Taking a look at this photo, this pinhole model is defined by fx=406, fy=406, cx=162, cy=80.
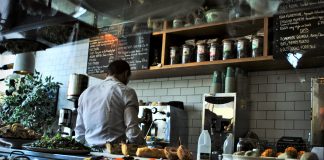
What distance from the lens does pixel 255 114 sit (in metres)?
3.98

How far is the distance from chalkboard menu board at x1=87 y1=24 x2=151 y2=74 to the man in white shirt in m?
1.43

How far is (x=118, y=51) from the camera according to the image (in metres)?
4.79

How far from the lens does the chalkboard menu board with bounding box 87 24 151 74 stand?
14.7 feet

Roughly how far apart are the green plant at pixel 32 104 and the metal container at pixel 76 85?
1.92 feet

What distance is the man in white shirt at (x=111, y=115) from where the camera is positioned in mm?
2682

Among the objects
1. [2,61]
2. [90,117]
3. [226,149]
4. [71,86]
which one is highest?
[2,61]

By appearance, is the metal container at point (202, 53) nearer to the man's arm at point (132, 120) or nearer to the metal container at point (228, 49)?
the metal container at point (228, 49)

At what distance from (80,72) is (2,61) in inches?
104

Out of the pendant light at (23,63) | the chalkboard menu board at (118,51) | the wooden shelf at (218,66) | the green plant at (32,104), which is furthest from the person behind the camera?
the green plant at (32,104)

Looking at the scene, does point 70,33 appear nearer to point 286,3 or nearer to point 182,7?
point 182,7

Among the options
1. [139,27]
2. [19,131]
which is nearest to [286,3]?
[139,27]

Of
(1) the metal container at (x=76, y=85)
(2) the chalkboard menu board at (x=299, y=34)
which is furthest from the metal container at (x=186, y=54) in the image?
(1) the metal container at (x=76, y=85)

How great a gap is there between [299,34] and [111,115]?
1754mm

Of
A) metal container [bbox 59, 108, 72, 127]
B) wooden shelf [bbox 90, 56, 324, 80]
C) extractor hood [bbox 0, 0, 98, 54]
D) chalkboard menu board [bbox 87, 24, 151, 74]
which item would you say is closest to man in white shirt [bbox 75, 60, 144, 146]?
extractor hood [bbox 0, 0, 98, 54]
